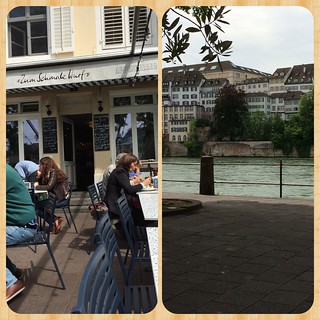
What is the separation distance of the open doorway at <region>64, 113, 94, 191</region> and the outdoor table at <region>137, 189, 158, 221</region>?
11.2 inches

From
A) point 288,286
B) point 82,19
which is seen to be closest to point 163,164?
point 82,19

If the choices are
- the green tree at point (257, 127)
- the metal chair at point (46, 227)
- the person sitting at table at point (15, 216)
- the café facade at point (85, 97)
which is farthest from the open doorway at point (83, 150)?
the green tree at point (257, 127)

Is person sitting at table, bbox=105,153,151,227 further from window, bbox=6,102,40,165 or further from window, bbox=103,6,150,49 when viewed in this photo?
window, bbox=103,6,150,49

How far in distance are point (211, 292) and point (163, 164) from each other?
2.33 ft

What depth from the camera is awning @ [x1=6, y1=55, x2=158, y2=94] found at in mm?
1946

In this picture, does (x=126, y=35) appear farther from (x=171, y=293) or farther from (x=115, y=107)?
(x=171, y=293)

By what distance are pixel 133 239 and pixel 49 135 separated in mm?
710

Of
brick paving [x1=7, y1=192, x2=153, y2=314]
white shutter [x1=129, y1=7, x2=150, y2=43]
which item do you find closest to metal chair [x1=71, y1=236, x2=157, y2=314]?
brick paving [x1=7, y1=192, x2=153, y2=314]

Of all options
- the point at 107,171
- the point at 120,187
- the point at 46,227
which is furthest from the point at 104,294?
the point at 120,187

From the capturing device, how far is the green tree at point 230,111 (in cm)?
195

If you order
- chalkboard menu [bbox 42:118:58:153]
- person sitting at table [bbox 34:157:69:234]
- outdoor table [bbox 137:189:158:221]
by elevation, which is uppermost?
chalkboard menu [bbox 42:118:58:153]

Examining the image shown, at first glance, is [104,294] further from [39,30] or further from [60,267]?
A: [60,267]

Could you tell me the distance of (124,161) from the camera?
2.25m

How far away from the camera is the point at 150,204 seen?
2.62 metres
